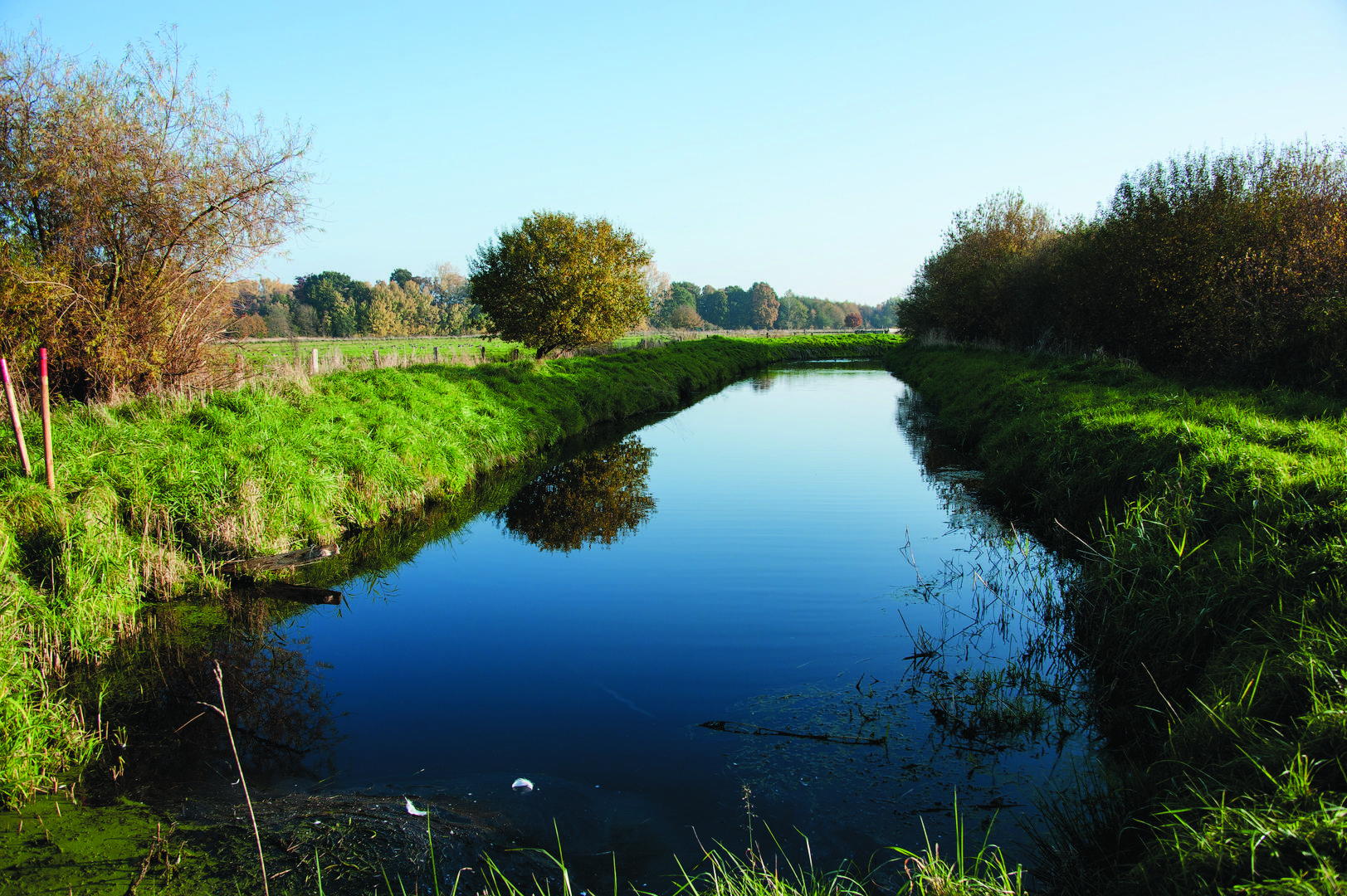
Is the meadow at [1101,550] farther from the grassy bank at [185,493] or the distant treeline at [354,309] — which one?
the distant treeline at [354,309]

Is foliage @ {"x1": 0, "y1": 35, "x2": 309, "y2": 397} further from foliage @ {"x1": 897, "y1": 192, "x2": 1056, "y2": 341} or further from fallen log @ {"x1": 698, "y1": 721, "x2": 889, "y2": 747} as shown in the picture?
foliage @ {"x1": 897, "y1": 192, "x2": 1056, "y2": 341}

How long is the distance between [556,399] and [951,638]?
49.8ft

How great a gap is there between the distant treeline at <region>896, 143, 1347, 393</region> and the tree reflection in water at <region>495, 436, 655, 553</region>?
1036 cm

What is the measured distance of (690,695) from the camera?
5637 millimetres

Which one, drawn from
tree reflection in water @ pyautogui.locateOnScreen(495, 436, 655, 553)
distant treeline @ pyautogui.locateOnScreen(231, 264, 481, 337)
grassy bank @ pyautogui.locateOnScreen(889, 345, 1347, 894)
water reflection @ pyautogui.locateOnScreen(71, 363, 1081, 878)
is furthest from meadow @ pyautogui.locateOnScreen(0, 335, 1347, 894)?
distant treeline @ pyautogui.locateOnScreen(231, 264, 481, 337)

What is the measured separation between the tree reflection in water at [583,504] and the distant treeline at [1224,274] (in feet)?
→ 34.0

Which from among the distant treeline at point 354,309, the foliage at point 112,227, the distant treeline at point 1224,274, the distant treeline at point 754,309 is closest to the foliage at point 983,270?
the distant treeline at point 1224,274

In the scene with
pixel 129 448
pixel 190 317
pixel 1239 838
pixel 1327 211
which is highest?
pixel 1327 211

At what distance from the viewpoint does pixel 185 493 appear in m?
8.30

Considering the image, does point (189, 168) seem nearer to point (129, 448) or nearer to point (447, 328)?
point (129, 448)

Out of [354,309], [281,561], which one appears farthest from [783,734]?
[354,309]

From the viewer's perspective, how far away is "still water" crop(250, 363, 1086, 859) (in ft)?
14.2

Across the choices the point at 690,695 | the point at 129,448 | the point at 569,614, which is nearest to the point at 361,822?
the point at 690,695

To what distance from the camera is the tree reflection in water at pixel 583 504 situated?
1049 cm
